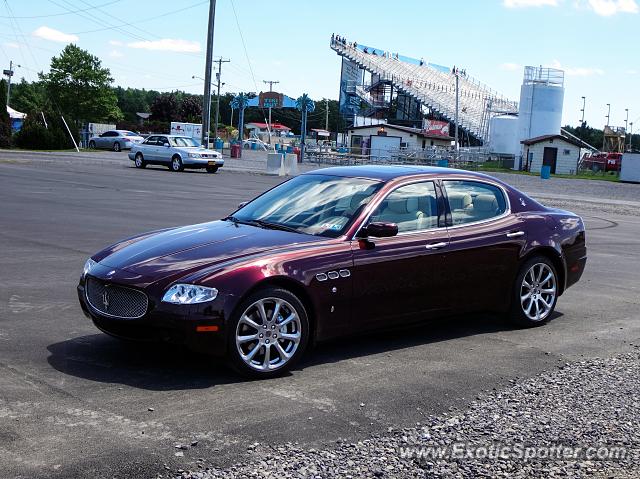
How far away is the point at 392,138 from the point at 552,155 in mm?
13989

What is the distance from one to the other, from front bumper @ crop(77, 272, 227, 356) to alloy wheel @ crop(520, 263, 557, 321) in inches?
131

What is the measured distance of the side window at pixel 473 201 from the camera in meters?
7.40

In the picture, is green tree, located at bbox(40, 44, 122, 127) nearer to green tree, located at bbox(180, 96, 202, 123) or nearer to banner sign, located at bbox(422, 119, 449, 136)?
green tree, located at bbox(180, 96, 202, 123)

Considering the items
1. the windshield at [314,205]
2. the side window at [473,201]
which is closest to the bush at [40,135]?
the windshield at [314,205]

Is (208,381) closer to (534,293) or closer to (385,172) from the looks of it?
(385,172)

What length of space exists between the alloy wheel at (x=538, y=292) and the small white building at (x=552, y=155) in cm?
6396

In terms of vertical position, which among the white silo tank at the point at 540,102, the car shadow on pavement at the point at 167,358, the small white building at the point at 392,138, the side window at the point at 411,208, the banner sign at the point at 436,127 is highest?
the white silo tank at the point at 540,102

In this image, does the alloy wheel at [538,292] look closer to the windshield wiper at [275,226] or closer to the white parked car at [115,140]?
the windshield wiper at [275,226]

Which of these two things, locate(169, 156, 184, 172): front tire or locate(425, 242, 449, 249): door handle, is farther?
locate(169, 156, 184, 172): front tire

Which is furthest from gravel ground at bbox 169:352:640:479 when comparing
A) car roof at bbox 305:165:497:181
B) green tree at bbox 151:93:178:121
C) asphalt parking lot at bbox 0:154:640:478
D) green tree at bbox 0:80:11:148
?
green tree at bbox 151:93:178:121

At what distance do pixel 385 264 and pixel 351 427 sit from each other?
6.37ft

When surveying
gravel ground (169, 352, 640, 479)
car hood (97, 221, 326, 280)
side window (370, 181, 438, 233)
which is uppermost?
side window (370, 181, 438, 233)

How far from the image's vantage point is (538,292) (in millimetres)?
7930

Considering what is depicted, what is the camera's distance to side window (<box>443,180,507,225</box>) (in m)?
7.40
